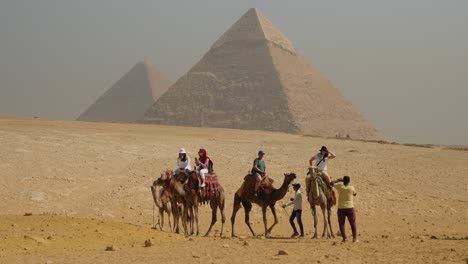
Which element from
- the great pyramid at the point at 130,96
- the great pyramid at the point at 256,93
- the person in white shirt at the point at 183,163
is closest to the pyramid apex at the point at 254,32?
the great pyramid at the point at 256,93

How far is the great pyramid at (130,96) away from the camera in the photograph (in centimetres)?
17675

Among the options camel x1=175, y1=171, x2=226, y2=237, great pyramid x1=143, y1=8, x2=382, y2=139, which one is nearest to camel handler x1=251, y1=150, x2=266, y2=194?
camel x1=175, y1=171, x2=226, y2=237

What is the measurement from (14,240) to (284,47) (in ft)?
493

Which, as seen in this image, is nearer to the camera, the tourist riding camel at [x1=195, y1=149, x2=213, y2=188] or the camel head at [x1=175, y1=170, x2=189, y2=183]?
the tourist riding camel at [x1=195, y1=149, x2=213, y2=188]

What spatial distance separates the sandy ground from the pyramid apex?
127m

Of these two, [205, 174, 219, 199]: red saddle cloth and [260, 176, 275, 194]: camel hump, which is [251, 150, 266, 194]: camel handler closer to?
[260, 176, 275, 194]: camel hump

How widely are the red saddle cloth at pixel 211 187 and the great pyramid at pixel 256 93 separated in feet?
349

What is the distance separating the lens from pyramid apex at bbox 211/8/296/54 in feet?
519

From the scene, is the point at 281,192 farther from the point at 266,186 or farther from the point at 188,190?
the point at 188,190

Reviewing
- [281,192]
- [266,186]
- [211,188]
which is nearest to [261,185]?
[266,186]

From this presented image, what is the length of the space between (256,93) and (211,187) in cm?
12810

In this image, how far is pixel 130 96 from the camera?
604 ft

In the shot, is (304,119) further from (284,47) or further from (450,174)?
(450,174)

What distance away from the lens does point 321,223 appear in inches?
687
